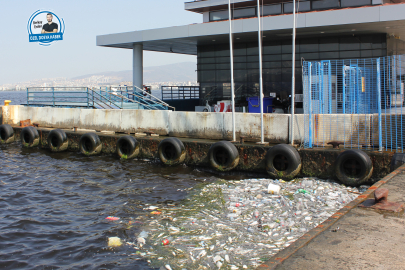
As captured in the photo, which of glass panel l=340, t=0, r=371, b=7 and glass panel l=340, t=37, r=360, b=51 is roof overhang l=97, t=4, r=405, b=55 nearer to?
glass panel l=340, t=37, r=360, b=51

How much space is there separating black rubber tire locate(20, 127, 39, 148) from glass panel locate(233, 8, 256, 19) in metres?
14.1

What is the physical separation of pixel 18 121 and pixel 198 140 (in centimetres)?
1264

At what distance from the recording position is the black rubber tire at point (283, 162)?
37.4ft

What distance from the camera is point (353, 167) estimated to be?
1064cm

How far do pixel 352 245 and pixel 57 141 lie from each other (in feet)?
50.7

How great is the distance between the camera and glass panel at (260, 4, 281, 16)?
75.2ft

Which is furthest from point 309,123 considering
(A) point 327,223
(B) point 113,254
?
(B) point 113,254

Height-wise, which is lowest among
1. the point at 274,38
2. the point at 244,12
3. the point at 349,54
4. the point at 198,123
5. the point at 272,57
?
the point at 198,123

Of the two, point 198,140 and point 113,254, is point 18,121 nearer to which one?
point 198,140

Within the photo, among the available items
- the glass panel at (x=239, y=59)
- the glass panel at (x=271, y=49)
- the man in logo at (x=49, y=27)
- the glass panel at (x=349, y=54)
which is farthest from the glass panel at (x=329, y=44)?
the man in logo at (x=49, y=27)

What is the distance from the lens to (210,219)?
27.1 ft

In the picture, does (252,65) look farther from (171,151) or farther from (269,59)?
(171,151)

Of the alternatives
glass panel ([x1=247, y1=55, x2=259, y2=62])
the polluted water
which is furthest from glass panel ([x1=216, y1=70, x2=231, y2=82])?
the polluted water

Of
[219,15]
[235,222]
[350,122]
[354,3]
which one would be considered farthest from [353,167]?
[219,15]
